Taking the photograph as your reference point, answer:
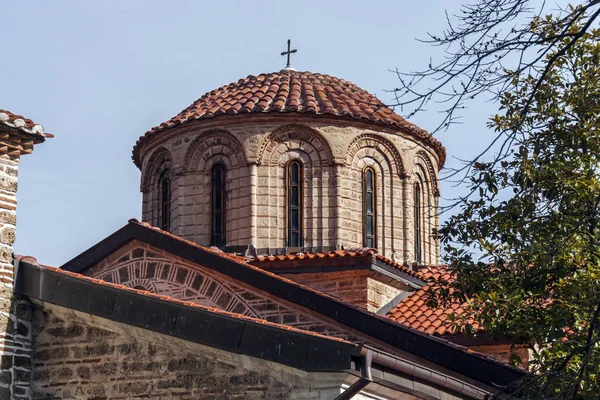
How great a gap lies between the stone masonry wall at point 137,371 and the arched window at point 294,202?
9077 millimetres

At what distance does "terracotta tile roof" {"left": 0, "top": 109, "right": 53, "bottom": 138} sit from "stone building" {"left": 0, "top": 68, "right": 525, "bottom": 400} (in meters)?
0.02

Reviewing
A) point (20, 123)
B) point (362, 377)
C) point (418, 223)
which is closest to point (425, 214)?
point (418, 223)

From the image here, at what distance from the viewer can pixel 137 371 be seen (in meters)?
9.65

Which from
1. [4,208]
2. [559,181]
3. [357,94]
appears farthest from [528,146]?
[357,94]

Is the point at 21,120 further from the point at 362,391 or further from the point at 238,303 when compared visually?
the point at 238,303

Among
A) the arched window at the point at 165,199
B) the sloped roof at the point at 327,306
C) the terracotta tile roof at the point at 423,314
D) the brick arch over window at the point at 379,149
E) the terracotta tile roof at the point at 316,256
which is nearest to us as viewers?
the sloped roof at the point at 327,306

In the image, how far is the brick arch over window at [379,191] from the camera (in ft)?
63.3

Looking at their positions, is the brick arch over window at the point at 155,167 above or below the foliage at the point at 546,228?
above

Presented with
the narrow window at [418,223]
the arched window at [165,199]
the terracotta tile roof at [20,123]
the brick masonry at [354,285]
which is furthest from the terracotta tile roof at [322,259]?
the terracotta tile roof at [20,123]

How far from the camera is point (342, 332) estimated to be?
1439cm

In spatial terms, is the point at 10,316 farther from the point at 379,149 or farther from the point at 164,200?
the point at 379,149

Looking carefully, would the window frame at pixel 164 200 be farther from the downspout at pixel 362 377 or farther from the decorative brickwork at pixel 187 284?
the downspout at pixel 362 377

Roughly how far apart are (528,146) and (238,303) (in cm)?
496

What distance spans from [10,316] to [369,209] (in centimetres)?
1019
